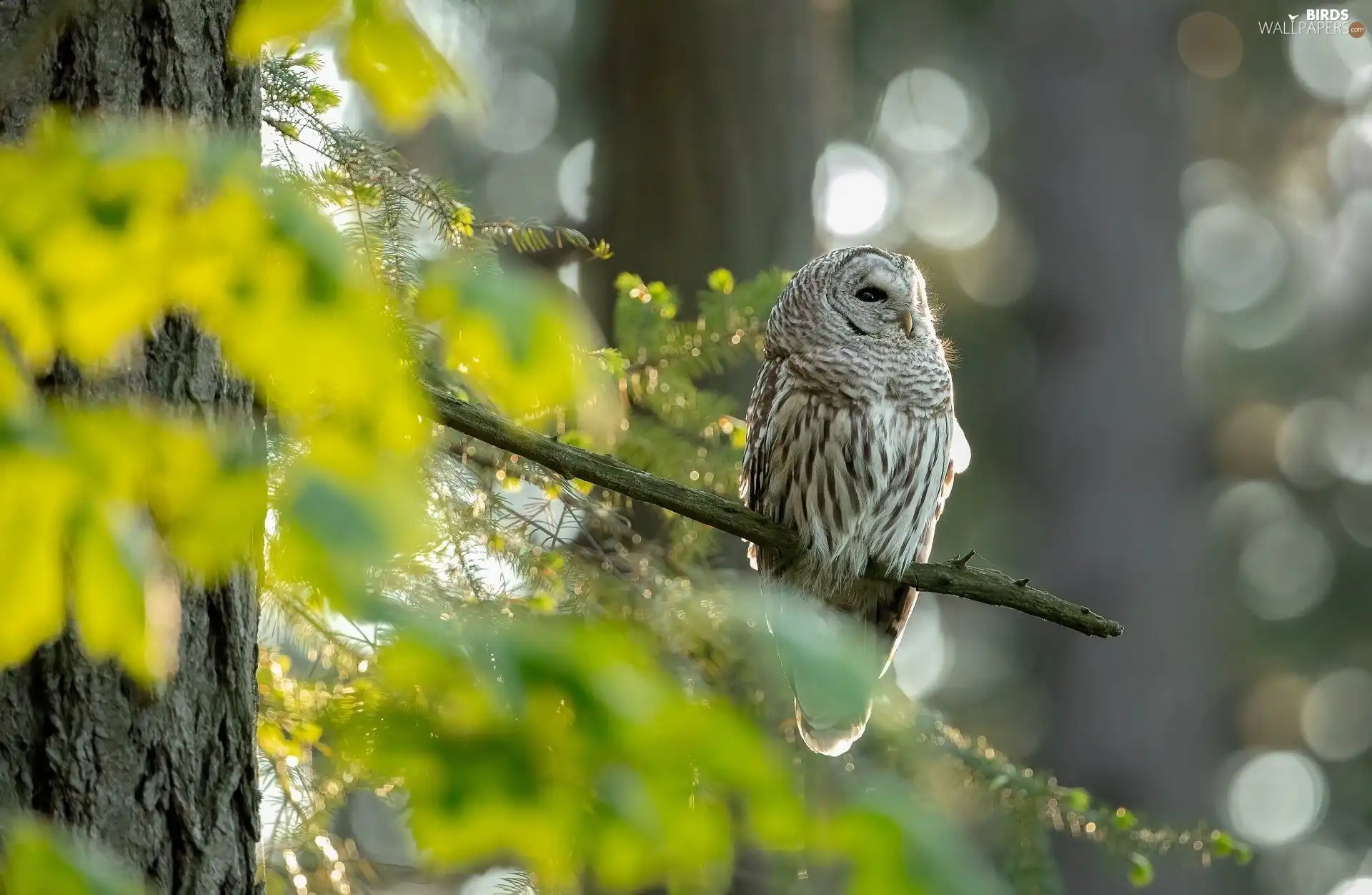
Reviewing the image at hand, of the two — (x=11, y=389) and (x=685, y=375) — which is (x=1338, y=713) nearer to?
(x=685, y=375)

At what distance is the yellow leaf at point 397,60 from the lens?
40.8 inches

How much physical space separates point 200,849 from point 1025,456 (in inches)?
290

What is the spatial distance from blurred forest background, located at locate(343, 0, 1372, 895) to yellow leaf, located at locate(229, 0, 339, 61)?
9.77 ft

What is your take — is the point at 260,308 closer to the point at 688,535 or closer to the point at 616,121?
the point at 688,535

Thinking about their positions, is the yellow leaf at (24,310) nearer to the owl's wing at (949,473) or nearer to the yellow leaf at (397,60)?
the yellow leaf at (397,60)

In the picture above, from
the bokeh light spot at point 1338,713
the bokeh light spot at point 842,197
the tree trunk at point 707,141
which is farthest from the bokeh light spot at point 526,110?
the bokeh light spot at point 1338,713

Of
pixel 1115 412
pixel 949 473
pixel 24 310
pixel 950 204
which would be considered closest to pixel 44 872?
pixel 24 310

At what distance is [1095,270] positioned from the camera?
8664 millimetres

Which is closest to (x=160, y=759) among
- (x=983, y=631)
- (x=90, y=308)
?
(x=90, y=308)

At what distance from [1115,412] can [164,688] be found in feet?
23.9

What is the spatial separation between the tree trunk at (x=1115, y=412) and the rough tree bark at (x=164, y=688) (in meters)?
6.65

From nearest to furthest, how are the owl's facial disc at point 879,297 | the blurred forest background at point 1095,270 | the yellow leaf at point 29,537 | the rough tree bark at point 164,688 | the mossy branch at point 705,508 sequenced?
the yellow leaf at point 29,537 < the rough tree bark at point 164,688 < the mossy branch at point 705,508 < the owl's facial disc at point 879,297 < the blurred forest background at point 1095,270

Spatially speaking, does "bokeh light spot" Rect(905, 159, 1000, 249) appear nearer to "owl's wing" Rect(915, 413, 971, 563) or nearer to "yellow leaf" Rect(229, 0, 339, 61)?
"owl's wing" Rect(915, 413, 971, 563)

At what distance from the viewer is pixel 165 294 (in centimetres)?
103
